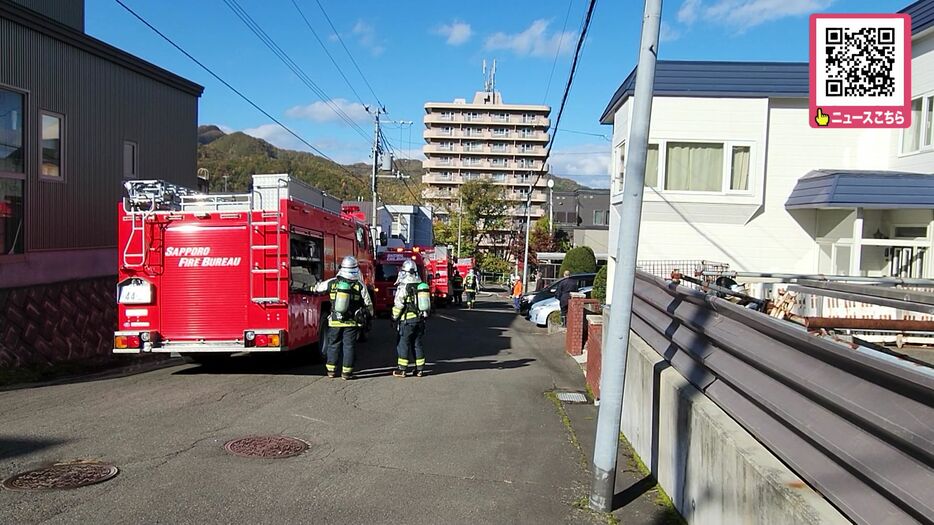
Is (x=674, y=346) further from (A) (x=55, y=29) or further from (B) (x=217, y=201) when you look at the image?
(A) (x=55, y=29)

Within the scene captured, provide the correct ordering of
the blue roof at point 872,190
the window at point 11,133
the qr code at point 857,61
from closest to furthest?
the qr code at point 857,61, the window at point 11,133, the blue roof at point 872,190

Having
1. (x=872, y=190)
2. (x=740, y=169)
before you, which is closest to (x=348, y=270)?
(x=740, y=169)

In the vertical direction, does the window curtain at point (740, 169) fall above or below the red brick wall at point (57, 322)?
above

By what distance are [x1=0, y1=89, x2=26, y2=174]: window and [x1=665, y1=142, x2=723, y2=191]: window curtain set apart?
42.4 feet

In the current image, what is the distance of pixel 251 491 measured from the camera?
5.51 metres

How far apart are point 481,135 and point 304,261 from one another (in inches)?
3809

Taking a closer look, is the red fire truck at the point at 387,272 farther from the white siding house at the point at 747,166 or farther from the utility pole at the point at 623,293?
the utility pole at the point at 623,293

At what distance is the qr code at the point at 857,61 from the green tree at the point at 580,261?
121ft

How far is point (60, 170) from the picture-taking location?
570 inches

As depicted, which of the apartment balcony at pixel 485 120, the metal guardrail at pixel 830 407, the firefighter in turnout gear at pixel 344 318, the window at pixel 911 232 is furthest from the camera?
the apartment balcony at pixel 485 120

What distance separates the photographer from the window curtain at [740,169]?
635 inches

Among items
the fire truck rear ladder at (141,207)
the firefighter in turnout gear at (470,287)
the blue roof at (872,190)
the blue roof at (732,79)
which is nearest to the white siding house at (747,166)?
the blue roof at (732,79)

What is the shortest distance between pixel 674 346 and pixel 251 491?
368 centimetres

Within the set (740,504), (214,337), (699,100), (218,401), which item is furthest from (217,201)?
(699,100)
